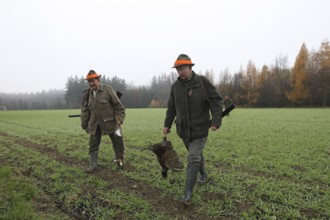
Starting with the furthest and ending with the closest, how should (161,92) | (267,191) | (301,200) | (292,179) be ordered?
(161,92) → (292,179) → (267,191) → (301,200)

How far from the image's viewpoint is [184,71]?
3893mm

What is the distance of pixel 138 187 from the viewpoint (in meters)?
4.71

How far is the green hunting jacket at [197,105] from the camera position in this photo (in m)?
3.93

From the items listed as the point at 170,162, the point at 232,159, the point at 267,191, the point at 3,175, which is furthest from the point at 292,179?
the point at 3,175

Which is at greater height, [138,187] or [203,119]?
[203,119]

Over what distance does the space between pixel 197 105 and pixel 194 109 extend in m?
0.09

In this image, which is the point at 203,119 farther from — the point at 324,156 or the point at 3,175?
the point at 324,156

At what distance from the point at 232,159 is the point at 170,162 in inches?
123

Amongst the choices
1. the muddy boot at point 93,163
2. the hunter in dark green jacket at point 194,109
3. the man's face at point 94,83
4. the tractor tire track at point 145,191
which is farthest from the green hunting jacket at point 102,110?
the hunter in dark green jacket at point 194,109

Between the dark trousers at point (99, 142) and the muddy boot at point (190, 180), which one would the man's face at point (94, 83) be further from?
the muddy boot at point (190, 180)

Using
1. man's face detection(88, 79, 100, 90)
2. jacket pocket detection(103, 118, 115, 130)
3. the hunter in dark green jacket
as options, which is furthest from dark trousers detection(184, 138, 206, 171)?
man's face detection(88, 79, 100, 90)

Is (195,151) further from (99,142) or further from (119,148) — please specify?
(99,142)

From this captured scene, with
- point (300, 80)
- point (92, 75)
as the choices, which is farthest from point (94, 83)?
point (300, 80)

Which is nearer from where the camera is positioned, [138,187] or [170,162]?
[170,162]
